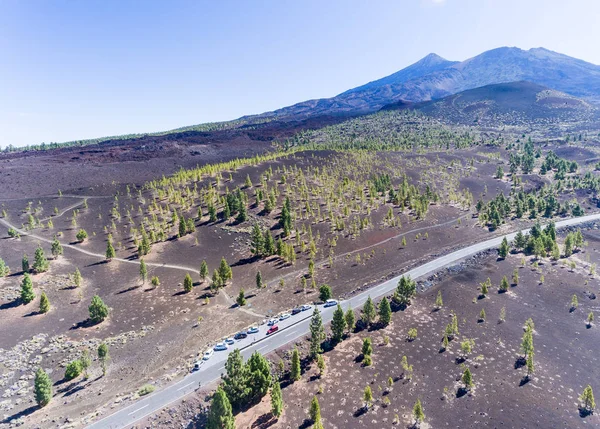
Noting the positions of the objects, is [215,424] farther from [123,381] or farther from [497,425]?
[497,425]

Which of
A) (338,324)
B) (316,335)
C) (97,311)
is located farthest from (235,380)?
(97,311)

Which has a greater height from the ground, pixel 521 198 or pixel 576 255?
A: pixel 521 198

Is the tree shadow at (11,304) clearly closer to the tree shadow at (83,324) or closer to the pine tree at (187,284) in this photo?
the tree shadow at (83,324)

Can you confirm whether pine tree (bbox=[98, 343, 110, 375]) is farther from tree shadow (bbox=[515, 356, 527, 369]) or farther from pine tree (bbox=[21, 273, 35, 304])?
tree shadow (bbox=[515, 356, 527, 369])

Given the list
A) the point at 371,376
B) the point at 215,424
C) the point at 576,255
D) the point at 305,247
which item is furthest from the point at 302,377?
the point at 576,255

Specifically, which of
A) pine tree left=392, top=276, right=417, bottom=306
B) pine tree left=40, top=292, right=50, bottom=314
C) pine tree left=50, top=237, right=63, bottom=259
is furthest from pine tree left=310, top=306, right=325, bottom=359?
pine tree left=50, top=237, right=63, bottom=259

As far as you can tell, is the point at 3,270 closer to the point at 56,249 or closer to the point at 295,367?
the point at 56,249
